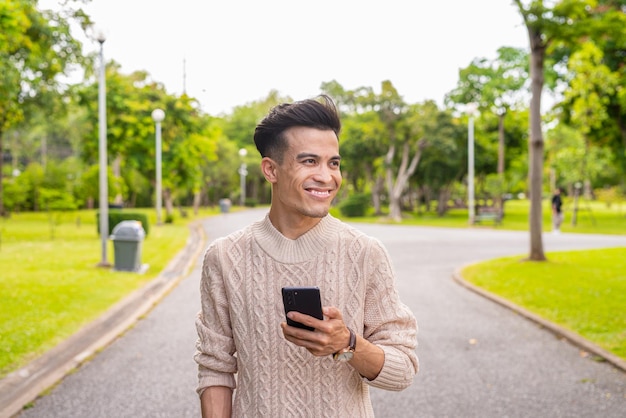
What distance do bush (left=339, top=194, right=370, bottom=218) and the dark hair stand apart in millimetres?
44793

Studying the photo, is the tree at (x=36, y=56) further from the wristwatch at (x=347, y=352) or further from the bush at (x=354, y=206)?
the bush at (x=354, y=206)

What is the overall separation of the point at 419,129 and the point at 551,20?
77.2 ft

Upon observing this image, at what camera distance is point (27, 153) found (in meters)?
70.8

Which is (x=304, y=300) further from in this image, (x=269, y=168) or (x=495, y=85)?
(x=495, y=85)

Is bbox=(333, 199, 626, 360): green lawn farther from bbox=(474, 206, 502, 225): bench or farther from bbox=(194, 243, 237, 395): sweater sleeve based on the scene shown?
bbox=(474, 206, 502, 225): bench

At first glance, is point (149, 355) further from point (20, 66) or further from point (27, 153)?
point (27, 153)

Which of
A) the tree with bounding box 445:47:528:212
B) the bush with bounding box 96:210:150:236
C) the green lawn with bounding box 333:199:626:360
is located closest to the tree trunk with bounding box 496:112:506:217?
the tree with bounding box 445:47:528:212

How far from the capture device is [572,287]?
11422 millimetres

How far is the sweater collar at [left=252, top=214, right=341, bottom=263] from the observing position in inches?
80.6

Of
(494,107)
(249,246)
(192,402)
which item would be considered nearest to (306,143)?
(249,246)

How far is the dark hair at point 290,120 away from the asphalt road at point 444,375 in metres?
3.78

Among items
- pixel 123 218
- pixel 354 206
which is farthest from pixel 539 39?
pixel 354 206

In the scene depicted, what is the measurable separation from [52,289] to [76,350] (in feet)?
12.8

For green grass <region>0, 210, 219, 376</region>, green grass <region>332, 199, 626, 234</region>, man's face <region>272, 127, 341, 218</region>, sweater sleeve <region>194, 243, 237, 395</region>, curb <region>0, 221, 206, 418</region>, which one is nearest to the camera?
man's face <region>272, 127, 341, 218</region>
